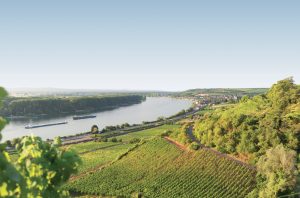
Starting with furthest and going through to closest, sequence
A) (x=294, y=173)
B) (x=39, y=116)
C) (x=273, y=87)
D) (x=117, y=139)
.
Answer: (x=39, y=116)
(x=117, y=139)
(x=273, y=87)
(x=294, y=173)

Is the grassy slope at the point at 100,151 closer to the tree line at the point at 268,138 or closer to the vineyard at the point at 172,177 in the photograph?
the vineyard at the point at 172,177

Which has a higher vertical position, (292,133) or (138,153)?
(292,133)

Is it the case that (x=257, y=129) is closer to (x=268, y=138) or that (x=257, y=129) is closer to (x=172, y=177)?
(x=268, y=138)

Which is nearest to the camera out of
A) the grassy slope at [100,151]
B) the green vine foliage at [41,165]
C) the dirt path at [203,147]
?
the green vine foliage at [41,165]

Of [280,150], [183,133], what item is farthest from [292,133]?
[183,133]

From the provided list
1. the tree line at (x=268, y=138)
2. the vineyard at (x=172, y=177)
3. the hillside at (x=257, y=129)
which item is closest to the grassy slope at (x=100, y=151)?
the vineyard at (x=172, y=177)

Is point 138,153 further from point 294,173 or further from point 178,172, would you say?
point 294,173

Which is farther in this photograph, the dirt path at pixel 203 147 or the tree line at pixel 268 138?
the dirt path at pixel 203 147

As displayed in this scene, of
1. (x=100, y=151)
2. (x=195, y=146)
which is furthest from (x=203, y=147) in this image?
(x=100, y=151)
